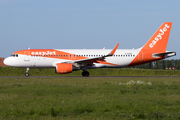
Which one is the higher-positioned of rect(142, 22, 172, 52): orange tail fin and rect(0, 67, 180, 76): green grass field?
rect(142, 22, 172, 52): orange tail fin

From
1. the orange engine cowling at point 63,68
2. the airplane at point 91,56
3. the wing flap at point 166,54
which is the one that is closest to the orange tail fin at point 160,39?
the airplane at point 91,56

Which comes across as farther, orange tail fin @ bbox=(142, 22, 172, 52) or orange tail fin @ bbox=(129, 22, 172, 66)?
orange tail fin @ bbox=(142, 22, 172, 52)

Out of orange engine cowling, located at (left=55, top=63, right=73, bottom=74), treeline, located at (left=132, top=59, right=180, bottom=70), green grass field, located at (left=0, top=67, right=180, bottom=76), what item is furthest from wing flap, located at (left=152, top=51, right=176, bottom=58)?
treeline, located at (left=132, top=59, right=180, bottom=70)

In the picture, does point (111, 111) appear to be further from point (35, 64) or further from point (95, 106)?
point (35, 64)

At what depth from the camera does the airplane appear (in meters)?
30.0

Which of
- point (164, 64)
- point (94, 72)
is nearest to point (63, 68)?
point (94, 72)

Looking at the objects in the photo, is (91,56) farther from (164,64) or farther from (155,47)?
(164,64)

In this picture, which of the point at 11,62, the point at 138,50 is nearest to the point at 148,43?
the point at 138,50

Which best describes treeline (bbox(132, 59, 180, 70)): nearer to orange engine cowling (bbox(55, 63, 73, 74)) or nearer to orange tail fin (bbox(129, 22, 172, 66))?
orange tail fin (bbox(129, 22, 172, 66))

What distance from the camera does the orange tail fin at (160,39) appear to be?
102 ft

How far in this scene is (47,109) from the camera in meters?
8.44

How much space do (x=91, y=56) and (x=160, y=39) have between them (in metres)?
8.87

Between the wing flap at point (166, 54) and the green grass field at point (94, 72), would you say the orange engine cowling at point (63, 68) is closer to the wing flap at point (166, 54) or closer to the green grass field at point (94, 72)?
the wing flap at point (166, 54)

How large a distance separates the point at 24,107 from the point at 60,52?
2151cm
